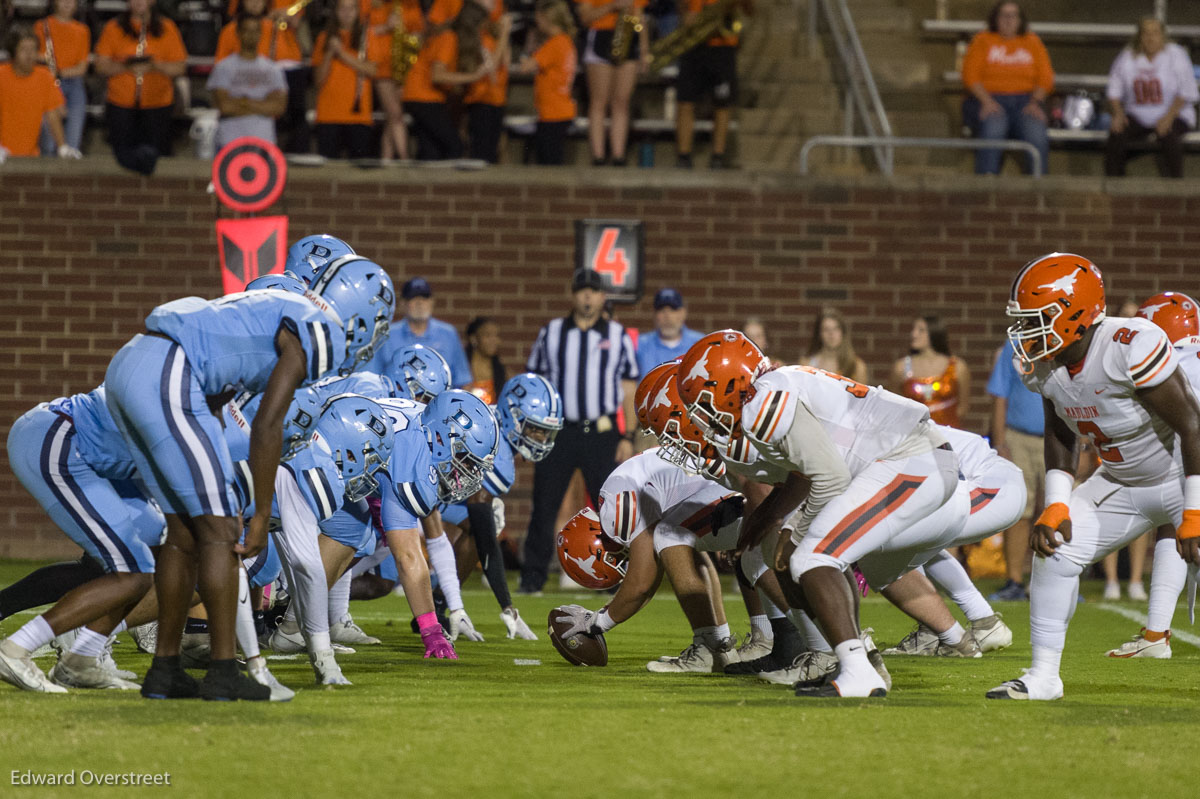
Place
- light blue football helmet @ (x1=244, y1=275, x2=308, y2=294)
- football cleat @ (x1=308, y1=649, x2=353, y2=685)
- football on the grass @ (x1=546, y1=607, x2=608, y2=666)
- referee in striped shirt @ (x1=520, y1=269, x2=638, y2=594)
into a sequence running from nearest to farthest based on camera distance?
football cleat @ (x1=308, y1=649, x2=353, y2=685) → light blue football helmet @ (x1=244, y1=275, x2=308, y2=294) → football on the grass @ (x1=546, y1=607, x2=608, y2=666) → referee in striped shirt @ (x1=520, y1=269, x2=638, y2=594)

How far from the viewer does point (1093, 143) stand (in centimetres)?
1491

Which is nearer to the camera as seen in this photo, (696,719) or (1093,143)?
(696,719)

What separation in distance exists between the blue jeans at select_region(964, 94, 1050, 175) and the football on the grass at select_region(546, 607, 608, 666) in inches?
343

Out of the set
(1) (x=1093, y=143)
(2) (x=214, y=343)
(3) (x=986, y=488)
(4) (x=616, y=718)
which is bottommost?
(4) (x=616, y=718)

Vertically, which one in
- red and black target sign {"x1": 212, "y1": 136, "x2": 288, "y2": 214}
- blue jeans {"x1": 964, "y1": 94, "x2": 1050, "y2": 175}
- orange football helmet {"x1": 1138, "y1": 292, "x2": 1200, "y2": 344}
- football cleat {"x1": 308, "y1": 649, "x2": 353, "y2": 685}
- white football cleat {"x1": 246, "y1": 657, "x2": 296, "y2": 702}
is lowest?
football cleat {"x1": 308, "y1": 649, "x2": 353, "y2": 685}

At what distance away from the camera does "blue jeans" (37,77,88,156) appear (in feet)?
44.7

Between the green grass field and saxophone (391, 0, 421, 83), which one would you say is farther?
saxophone (391, 0, 421, 83)

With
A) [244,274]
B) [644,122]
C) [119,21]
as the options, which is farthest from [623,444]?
[119,21]

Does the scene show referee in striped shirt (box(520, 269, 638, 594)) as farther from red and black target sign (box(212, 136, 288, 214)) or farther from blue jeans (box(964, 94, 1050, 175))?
blue jeans (box(964, 94, 1050, 175))

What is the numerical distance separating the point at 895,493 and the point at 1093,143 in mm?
10326

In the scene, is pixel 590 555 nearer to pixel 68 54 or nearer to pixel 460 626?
pixel 460 626

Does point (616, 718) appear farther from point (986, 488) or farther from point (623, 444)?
point (623, 444)

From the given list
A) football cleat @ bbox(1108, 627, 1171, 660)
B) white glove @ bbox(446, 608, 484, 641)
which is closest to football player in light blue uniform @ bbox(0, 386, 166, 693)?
white glove @ bbox(446, 608, 484, 641)

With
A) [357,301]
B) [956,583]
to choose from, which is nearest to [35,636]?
[357,301]
